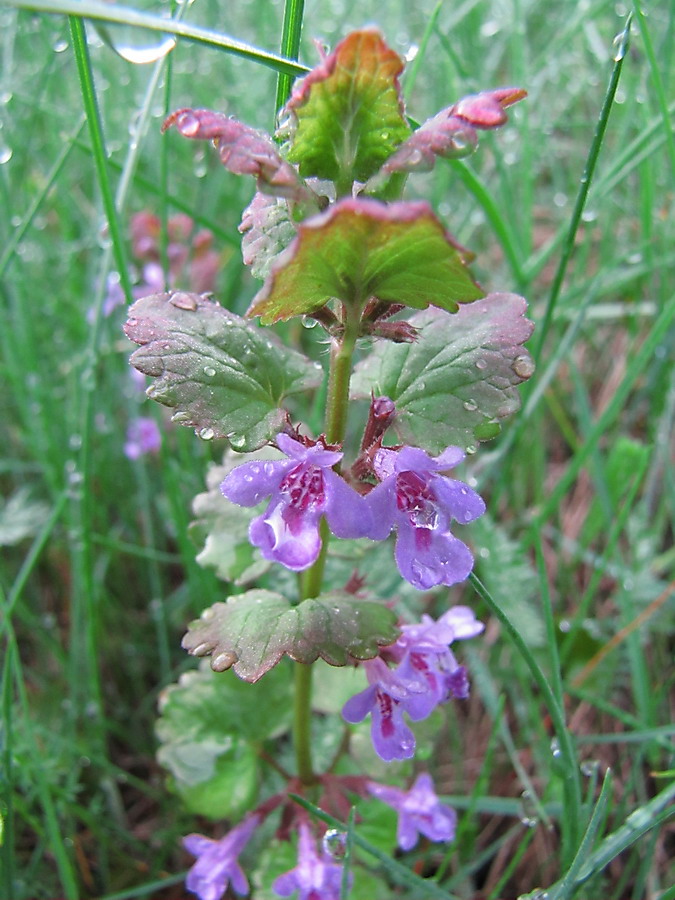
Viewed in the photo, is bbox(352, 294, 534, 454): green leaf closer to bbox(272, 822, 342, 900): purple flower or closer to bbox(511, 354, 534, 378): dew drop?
bbox(511, 354, 534, 378): dew drop

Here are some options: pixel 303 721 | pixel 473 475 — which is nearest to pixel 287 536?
pixel 303 721

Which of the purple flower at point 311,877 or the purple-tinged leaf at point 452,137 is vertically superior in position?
the purple-tinged leaf at point 452,137

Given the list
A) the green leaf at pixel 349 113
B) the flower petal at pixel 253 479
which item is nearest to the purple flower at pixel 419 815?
the flower petal at pixel 253 479

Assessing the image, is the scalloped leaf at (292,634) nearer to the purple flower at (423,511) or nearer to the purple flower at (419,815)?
the purple flower at (423,511)

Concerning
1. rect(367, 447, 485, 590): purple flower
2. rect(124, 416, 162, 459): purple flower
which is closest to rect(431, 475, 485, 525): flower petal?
rect(367, 447, 485, 590): purple flower

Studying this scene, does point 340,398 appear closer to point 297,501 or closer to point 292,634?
point 297,501

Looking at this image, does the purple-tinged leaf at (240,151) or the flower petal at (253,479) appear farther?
the flower petal at (253,479)
